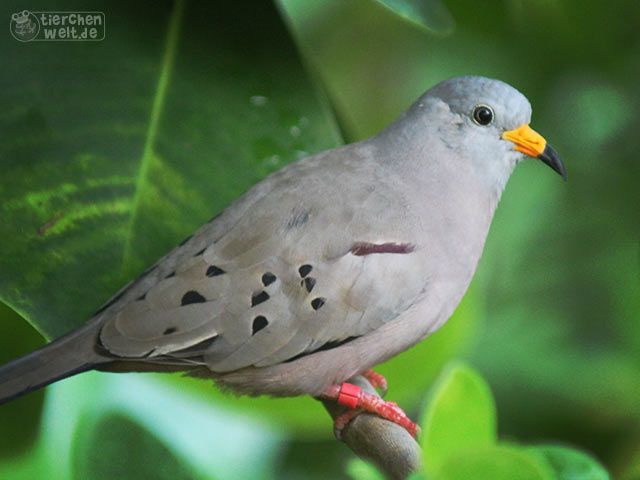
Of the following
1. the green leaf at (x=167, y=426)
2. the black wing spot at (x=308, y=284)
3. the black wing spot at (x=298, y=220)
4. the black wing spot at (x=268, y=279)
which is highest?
the black wing spot at (x=298, y=220)

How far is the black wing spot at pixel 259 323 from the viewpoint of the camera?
878 millimetres

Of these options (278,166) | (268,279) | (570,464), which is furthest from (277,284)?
(570,464)

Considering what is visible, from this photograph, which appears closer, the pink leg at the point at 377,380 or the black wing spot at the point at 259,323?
the black wing spot at the point at 259,323

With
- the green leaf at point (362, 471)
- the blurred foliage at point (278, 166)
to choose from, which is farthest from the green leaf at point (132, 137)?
the green leaf at point (362, 471)

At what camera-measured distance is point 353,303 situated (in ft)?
2.96

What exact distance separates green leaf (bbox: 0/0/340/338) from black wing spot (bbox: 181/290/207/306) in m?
0.05

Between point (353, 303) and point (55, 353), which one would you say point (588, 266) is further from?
point (55, 353)

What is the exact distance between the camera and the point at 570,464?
43 cm

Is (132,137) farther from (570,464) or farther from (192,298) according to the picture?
(570,464)

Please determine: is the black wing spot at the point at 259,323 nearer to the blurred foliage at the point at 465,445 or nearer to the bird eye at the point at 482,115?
the bird eye at the point at 482,115

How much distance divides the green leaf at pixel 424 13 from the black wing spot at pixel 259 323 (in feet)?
0.93

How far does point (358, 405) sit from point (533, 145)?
1.02ft

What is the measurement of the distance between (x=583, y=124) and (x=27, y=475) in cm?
84

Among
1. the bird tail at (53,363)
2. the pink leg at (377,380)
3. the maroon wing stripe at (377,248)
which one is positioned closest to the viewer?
the bird tail at (53,363)
